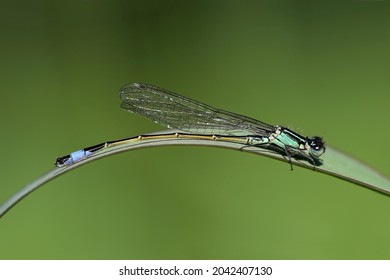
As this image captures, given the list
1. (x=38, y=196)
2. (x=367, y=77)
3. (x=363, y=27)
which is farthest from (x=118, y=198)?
(x=363, y=27)

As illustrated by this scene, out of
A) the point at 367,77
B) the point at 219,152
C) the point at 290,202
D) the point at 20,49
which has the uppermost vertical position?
the point at 20,49

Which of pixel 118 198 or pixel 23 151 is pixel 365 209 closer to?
pixel 118 198

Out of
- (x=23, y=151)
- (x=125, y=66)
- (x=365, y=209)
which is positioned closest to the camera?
(x=365, y=209)

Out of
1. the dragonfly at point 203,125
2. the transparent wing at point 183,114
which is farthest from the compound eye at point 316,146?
the transparent wing at point 183,114

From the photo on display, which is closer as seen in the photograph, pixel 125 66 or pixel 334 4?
pixel 125 66

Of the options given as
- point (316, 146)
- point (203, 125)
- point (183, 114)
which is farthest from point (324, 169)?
point (183, 114)

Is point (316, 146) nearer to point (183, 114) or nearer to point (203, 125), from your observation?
point (203, 125)

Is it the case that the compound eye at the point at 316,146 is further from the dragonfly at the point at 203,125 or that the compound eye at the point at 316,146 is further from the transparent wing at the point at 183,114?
the transparent wing at the point at 183,114

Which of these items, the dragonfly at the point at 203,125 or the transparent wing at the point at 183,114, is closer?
the dragonfly at the point at 203,125
